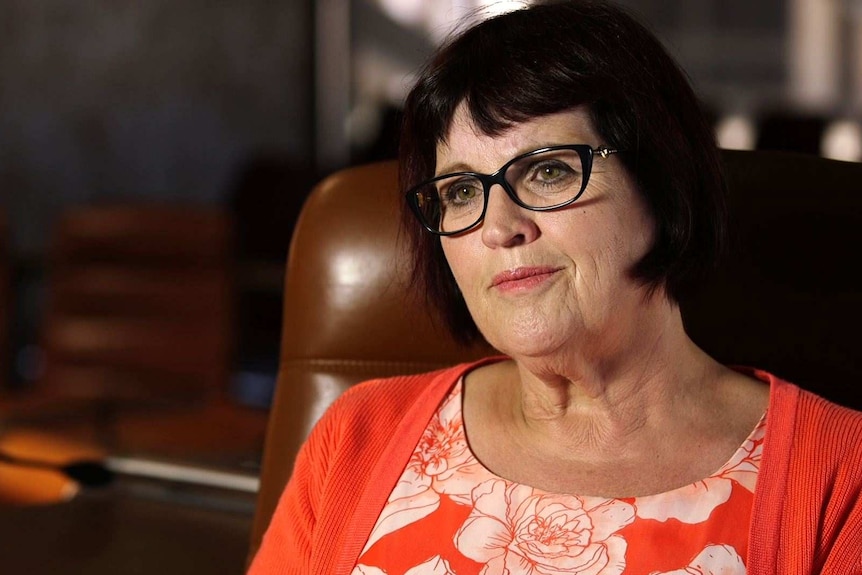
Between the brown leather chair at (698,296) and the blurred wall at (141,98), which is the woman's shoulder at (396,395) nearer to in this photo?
the brown leather chair at (698,296)

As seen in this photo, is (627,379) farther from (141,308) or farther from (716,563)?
(141,308)

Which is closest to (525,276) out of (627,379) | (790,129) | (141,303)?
(627,379)

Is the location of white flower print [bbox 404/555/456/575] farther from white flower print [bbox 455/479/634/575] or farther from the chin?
the chin

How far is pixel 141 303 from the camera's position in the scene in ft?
11.1

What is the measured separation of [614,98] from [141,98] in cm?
439

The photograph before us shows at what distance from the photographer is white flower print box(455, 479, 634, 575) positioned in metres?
1.02

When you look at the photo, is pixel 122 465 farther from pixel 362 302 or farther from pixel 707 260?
pixel 707 260

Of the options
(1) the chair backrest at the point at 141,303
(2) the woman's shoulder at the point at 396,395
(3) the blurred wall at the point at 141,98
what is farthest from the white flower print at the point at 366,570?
(3) the blurred wall at the point at 141,98

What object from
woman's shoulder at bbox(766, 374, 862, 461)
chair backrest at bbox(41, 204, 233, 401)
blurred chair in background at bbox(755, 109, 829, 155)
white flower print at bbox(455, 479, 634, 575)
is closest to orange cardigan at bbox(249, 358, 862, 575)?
woman's shoulder at bbox(766, 374, 862, 461)

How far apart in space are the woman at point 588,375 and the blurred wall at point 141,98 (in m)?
4.16

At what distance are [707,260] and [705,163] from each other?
10 centimetres

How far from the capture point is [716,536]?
1004 millimetres

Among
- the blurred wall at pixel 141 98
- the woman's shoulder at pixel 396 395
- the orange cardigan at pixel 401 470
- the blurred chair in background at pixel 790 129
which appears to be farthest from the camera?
the blurred wall at pixel 141 98

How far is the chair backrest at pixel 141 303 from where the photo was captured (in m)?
3.32
